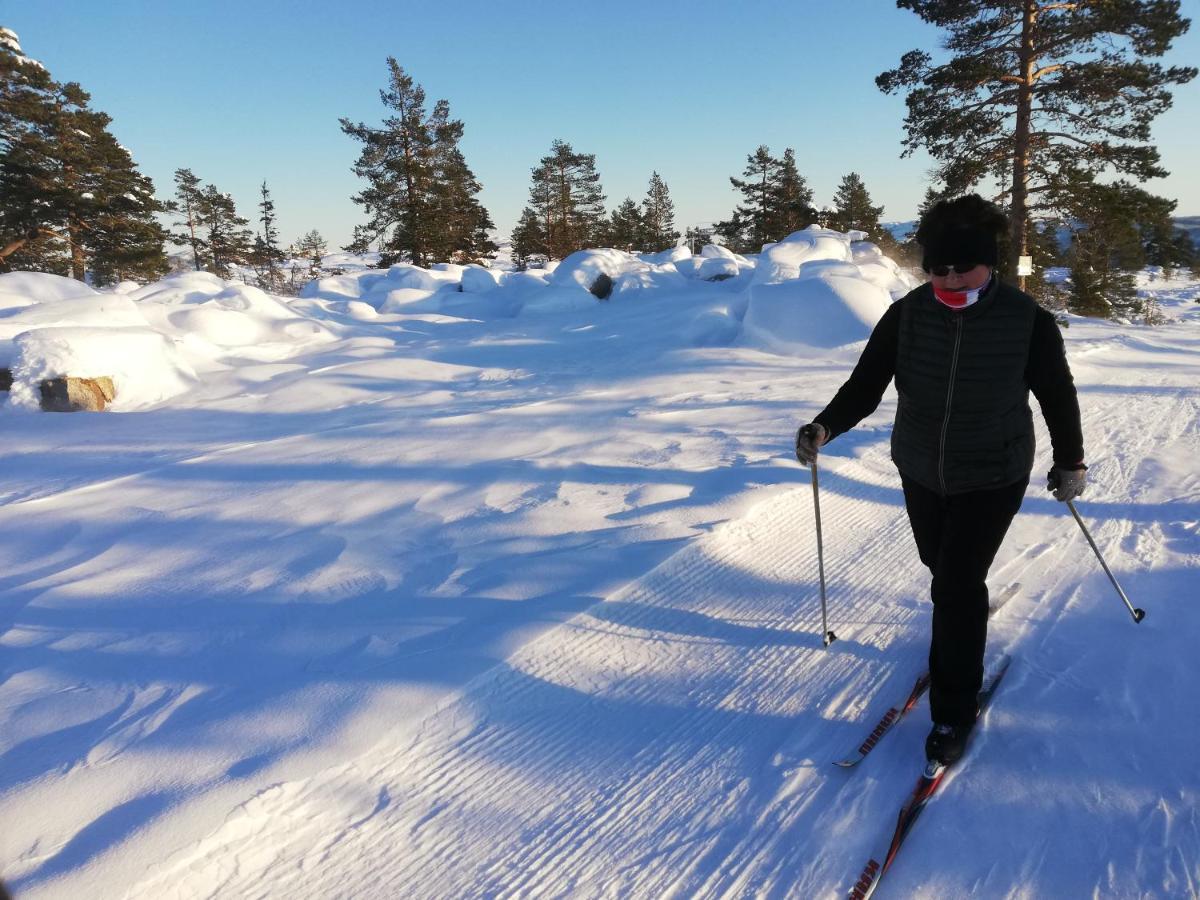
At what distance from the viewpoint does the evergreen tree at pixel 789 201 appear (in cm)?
3556

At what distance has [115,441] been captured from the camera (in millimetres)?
6207

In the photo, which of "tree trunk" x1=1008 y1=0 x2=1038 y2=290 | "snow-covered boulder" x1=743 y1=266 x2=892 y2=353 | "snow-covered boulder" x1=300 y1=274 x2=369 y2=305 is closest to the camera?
"snow-covered boulder" x1=743 y1=266 x2=892 y2=353

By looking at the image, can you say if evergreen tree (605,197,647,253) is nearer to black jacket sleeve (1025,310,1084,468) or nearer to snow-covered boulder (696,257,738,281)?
snow-covered boulder (696,257,738,281)

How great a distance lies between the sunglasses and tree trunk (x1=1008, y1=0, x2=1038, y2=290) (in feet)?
43.2

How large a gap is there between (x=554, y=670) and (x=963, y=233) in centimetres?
215

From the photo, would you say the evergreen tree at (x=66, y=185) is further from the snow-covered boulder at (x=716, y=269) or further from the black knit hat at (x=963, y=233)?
the black knit hat at (x=963, y=233)

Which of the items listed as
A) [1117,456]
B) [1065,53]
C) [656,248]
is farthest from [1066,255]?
[656,248]

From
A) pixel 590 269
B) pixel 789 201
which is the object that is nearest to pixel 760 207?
pixel 789 201

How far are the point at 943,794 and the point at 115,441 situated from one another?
7.37 meters

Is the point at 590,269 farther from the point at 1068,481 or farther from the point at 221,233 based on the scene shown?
the point at 221,233

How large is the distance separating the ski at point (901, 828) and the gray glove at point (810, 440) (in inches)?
43.9

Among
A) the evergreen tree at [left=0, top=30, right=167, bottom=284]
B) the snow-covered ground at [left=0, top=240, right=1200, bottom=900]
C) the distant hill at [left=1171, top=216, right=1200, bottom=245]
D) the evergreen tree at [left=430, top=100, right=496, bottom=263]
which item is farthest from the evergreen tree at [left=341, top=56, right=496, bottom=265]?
the distant hill at [left=1171, top=216, right=1200, bottom=245]

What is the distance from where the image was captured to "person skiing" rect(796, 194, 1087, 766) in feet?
6.25

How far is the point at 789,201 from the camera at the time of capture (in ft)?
118
